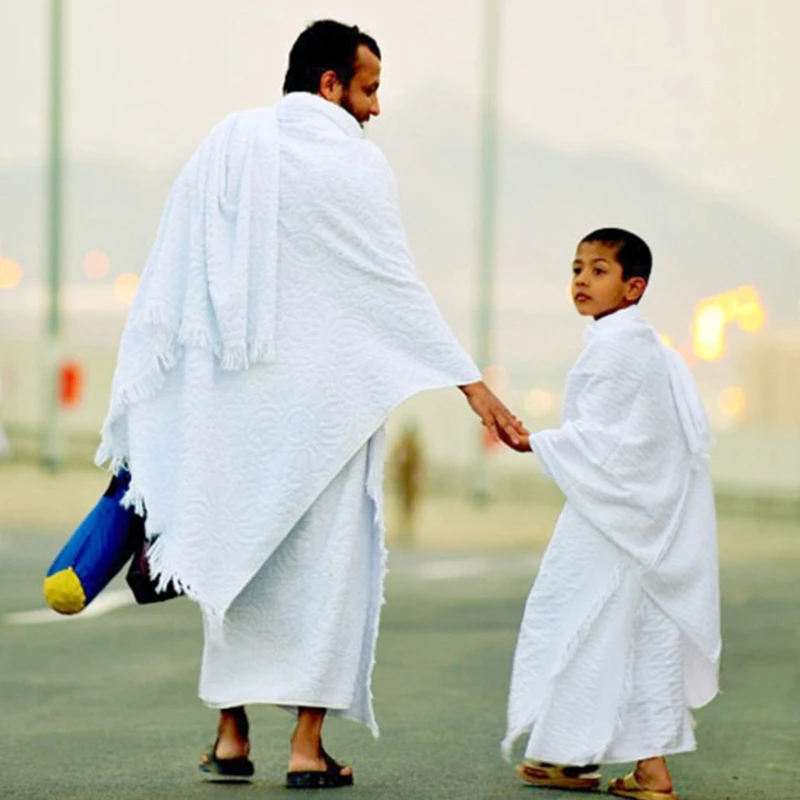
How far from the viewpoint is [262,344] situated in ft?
22.9

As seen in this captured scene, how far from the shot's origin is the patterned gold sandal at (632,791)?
6.88 m

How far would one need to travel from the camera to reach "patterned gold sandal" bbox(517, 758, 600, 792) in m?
7.04

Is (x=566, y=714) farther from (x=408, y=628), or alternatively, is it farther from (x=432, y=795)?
(x=408, y=628)

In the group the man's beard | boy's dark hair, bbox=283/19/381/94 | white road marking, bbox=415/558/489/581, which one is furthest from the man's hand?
white road marking, bbox=415/558/489/581

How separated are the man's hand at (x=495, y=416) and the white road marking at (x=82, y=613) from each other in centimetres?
518

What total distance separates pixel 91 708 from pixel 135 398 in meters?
2.22

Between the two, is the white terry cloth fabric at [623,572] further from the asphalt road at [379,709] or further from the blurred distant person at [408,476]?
the blurred distant person at [408,476]

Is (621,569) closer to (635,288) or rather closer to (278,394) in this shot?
(635,288)

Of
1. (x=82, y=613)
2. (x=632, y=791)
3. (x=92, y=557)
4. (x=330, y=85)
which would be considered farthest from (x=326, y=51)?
(x=82, y=613)

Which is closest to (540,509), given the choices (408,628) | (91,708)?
(408,628)

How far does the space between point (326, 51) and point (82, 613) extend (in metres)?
6.67

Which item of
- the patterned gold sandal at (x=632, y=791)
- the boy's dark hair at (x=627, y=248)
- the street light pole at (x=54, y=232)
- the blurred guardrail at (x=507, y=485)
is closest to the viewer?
the patterned gold sandal at (x=632, y=791)

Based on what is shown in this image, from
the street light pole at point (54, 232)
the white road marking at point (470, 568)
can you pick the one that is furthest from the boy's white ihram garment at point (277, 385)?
the street light pole at point (54, 232)

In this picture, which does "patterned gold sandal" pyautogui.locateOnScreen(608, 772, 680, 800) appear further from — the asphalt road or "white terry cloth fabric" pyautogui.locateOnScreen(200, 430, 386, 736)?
"white terry cloth fabric" pyautogui.locateOnScreen(200, 430, 386, 736)
